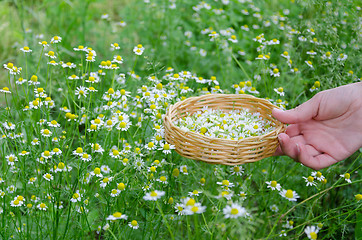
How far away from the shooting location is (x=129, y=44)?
292 cm

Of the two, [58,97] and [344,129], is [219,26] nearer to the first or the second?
[58,97]

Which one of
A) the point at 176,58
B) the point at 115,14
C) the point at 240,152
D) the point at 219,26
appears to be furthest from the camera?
the point at 115,14

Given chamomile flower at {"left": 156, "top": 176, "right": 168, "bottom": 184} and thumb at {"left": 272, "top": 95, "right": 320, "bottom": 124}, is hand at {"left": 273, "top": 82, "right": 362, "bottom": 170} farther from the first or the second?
chamomile flower at {"left": 156, "top": 176, "right": 168, "bottom": 184}

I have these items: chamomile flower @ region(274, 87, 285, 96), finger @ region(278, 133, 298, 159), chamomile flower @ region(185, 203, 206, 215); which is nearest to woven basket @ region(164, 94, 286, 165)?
finger @ region(278, 133, 298, 159)

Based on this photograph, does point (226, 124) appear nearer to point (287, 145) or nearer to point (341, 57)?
point (287, 145)

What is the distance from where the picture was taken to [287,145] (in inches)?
62.2

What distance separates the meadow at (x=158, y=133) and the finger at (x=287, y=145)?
0.40 feet

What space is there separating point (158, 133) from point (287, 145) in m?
0.47

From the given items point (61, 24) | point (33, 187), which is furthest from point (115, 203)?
point (61, 24)

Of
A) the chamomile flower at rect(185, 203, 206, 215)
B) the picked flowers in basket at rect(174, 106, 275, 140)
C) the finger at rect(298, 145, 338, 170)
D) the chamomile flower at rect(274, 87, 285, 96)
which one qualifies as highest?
the chamomile flower at rect(185, 203, 206, 215)

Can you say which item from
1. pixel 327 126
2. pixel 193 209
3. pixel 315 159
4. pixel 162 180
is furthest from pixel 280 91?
pixel 193 209

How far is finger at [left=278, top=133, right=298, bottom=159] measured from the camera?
5.07ft

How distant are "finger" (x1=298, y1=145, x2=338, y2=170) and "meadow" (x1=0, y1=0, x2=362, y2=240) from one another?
0.06 m

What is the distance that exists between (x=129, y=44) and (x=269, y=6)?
1173 mm
